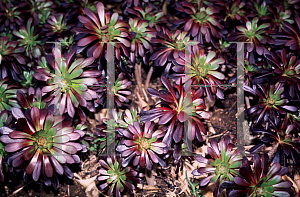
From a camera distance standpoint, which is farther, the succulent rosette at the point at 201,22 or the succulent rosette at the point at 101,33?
the succulent rosette at the point at 201,22

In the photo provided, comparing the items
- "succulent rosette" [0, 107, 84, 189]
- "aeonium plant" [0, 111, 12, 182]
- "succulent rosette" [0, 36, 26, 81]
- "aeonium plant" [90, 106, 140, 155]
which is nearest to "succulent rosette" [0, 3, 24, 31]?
"succulent rosette" [0, 36, 26, 81]

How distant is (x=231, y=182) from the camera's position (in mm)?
1629

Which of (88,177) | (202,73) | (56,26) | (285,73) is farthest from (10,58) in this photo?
(285,73)

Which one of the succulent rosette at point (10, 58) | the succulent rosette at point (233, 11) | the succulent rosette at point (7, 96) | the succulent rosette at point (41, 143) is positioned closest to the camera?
the succulent rosette at point (41, 143)

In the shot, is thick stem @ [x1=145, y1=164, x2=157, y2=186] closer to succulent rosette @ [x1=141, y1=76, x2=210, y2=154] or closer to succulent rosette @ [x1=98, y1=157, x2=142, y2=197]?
succulent rosette @ [x1=98, y1=157, x2=142, y2=197]

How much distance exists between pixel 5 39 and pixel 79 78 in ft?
2.97

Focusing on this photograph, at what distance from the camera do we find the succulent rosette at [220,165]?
172 centimetres

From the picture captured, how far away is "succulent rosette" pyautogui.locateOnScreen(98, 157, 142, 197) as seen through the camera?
1781 millimetres

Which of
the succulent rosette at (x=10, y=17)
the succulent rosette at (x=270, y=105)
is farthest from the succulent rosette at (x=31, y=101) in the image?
the succulent rosette at (x=270, y=105)

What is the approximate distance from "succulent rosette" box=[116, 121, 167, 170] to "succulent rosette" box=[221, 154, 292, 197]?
51 cm

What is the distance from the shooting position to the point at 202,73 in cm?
191

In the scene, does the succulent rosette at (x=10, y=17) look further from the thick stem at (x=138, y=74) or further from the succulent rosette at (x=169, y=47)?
the succulent rosette at (x=169, y=47)

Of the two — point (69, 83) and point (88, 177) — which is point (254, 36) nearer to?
point (69, 83)

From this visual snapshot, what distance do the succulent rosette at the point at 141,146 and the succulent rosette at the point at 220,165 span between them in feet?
0.98
